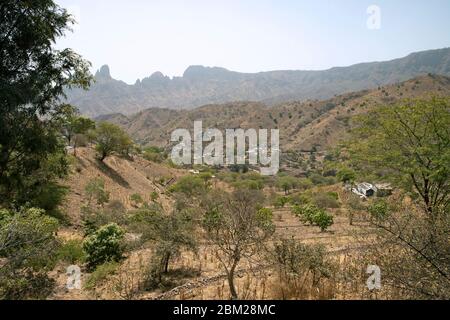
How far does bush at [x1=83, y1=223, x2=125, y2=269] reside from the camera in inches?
468

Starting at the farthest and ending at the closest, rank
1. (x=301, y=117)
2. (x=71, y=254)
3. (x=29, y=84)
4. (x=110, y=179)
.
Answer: (x=301, y=117) → (x=110, y=179) → (x=71, y=254) → (x=29, y=84)

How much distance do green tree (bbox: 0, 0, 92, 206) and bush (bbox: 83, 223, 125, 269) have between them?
3.46 metres

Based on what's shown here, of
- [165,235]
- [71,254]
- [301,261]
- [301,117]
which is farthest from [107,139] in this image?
[301,117]

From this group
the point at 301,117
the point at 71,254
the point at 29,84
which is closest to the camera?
the point at 29,84

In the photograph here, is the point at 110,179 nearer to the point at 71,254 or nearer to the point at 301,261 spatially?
the point at 71,254

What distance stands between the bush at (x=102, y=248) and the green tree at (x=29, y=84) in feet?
11.3

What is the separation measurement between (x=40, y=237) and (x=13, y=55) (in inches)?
193

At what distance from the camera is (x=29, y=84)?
800 cm

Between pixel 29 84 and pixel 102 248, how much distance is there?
21.1 ft

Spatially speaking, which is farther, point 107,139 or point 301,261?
point 107,139

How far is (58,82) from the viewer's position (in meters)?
9.09

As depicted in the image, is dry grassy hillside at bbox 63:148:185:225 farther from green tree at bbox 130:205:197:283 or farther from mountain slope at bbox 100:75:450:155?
mountain slope at bbox 100:75:450:155
